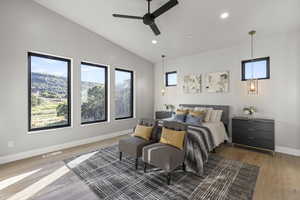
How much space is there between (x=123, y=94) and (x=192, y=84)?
2.70m

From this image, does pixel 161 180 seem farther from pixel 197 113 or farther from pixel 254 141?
pixel 254 141

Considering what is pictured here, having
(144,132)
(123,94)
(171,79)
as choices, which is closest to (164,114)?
(171,79)

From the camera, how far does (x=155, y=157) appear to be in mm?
2475

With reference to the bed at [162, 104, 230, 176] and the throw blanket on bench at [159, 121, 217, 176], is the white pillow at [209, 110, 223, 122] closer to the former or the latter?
the bed at [162, 104, 230, 176]

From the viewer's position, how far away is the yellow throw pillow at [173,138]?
2625mm

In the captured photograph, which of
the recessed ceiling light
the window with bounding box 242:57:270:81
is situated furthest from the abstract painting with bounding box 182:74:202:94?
the recessed ceiling light

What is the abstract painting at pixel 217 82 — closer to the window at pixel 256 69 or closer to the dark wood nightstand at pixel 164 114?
the window at pixel 256 69

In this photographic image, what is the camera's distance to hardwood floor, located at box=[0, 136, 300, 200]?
214cm

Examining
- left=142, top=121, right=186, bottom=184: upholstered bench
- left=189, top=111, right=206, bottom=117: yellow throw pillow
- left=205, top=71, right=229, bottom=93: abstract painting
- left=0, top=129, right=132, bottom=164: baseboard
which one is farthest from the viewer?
left=205, top=71, right=229, bottom=93: abstract painting

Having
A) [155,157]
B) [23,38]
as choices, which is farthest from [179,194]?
[23,38]

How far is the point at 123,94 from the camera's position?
5.75m

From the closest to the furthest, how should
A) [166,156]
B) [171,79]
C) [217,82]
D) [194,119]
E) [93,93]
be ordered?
1. [166,156]
2. [194,119]
3. [217,82]
4. [93,93]
5. [171,79]

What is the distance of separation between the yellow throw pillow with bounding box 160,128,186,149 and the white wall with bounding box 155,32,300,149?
278cm

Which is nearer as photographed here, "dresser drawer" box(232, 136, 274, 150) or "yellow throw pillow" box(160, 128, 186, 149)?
"yellow throw pillow" box(160, 128, 186, 149)
